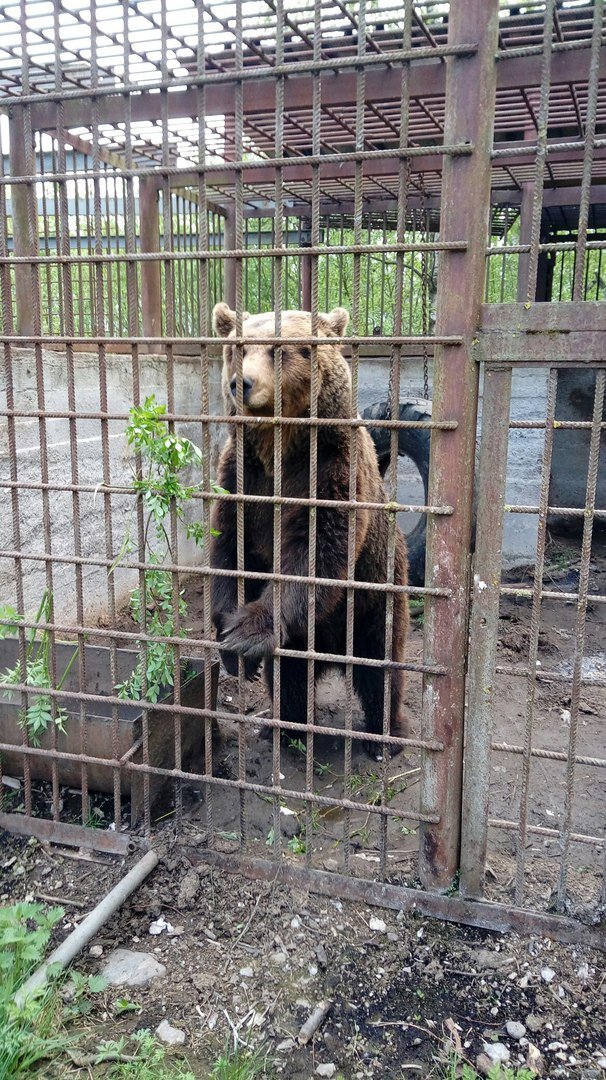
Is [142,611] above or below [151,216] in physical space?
below

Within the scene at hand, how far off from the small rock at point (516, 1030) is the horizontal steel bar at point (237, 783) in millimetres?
630

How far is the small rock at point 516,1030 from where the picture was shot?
2.24 metres

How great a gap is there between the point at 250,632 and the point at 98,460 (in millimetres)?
3109

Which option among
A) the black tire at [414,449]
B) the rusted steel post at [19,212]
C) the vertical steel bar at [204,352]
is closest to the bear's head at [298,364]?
the vertical steel bar at [204,352]

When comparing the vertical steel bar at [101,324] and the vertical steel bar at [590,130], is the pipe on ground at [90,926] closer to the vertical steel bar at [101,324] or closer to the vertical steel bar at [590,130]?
the vertical steel bar at [101,324]

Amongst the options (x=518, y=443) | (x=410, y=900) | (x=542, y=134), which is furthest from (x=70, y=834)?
(x=518, y=443)

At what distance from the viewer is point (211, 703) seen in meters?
3.24

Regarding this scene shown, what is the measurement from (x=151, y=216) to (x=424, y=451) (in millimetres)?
3023

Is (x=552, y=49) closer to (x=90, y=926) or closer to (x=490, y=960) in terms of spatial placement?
(x=490, y=960)

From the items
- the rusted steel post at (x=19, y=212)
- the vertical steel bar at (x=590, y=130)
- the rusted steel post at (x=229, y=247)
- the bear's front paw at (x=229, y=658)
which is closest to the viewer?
the vertical steel bar at (x=590, y=130)

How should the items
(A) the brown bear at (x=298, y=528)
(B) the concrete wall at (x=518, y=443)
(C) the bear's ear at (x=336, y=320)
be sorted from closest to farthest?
(A) the brown bear at (x=298, y=528) < (C) the bear's ear at (x=336, y=320) < (B) the concrete wall at (x=518, y=443)

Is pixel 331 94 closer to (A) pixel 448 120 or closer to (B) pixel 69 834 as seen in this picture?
(A) pixel 448 120

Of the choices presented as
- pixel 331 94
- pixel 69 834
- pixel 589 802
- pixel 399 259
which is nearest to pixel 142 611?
pixel 69 834

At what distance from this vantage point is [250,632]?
3.10 meters
